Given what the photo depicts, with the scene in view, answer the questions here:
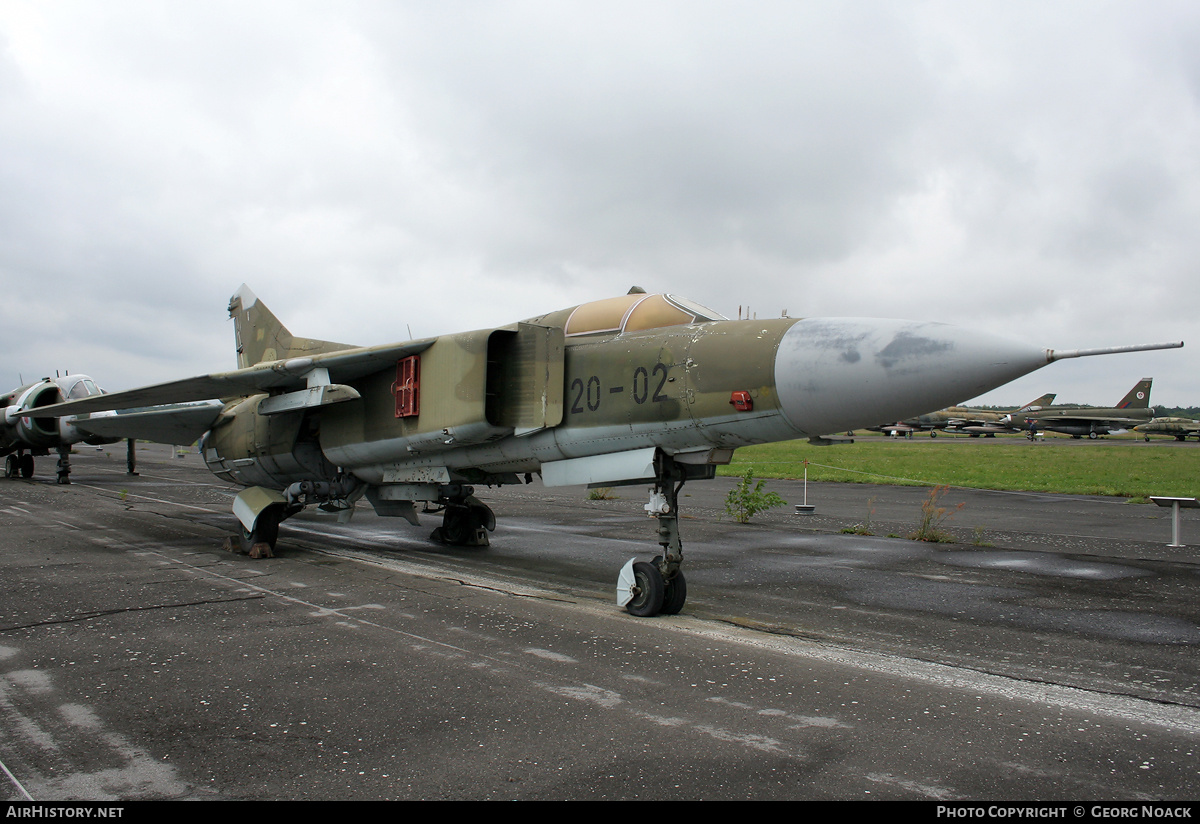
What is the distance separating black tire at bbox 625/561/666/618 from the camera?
6164 millimetres

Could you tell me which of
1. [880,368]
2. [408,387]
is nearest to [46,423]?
[408,387]

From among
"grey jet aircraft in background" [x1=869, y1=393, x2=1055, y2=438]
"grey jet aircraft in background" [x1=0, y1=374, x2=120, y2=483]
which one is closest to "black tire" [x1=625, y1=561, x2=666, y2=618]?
"grey jet aircraft in background" [x1=0, y1=374, x2=120, y2=483]

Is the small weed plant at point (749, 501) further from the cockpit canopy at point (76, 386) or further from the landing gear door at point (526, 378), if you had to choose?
the cockpit canopy at point (76, 386)

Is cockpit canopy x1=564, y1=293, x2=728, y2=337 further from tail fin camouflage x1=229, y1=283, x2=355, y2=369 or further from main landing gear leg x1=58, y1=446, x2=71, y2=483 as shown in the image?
main landing gear leg x1=58, y1=446, x2=71, y2=483

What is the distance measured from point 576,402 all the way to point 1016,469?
27.0m

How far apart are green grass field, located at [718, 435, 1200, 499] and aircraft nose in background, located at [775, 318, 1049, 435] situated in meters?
17.1

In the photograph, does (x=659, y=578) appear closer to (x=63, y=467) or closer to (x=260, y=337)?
(x=260, y=337)

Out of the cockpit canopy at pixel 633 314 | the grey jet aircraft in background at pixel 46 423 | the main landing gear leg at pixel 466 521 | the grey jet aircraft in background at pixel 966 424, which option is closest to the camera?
the cockpit canopy at pixel 633 314

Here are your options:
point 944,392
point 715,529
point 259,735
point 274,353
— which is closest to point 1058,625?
point 944,392

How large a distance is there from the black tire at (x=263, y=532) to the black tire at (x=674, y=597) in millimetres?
5814

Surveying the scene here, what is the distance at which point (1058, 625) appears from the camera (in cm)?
607

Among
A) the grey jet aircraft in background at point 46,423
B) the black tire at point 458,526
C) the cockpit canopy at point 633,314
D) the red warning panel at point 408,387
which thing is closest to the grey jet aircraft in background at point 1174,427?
the black tire at point 458,526

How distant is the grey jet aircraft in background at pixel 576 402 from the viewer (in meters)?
5.20

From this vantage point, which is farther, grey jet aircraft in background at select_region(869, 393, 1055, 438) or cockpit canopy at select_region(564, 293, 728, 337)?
grey jet aircraft in background at select_region(869, 393, 1055, 438)
